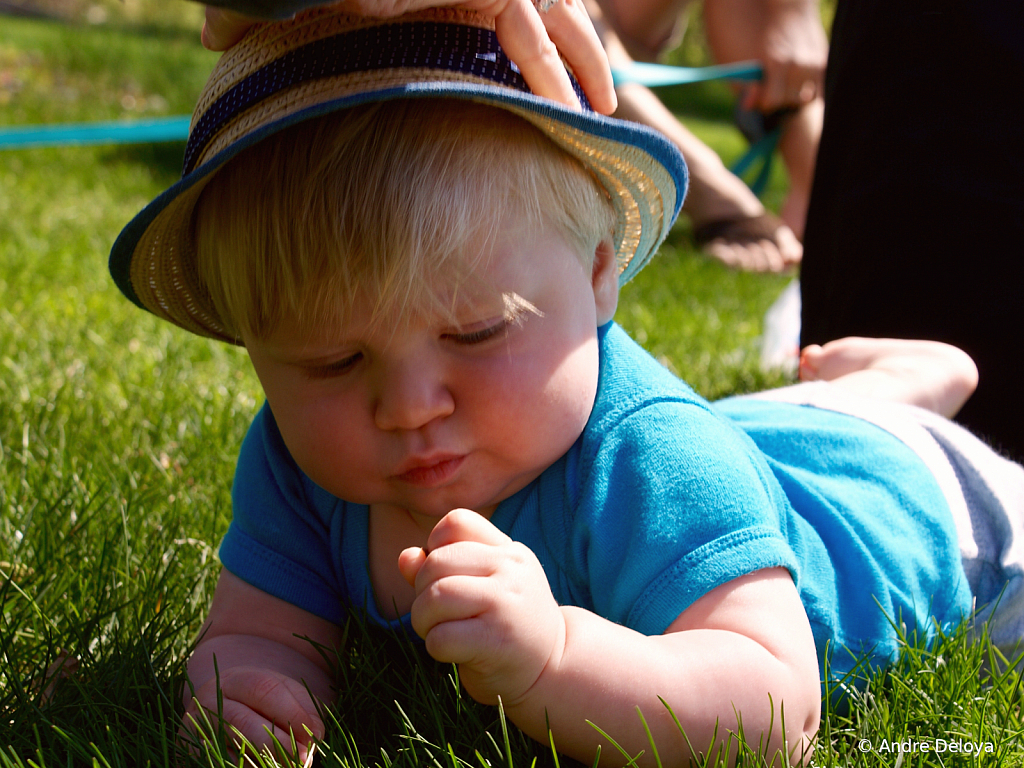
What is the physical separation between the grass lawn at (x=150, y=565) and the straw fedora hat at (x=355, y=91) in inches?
21.2

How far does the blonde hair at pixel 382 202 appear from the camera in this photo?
1.23 meters

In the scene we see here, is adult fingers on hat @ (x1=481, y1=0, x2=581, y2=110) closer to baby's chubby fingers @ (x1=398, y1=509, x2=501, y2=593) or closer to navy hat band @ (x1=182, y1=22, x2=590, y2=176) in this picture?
navy hat band @ (x1=182, y1=22, x2=590, y2=176)

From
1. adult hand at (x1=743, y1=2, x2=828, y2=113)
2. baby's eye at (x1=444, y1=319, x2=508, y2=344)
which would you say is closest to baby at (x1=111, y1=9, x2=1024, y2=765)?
baby's eye at (x1=444, y1=319, x2=508, y2=344)

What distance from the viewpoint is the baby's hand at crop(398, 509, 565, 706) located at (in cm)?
106

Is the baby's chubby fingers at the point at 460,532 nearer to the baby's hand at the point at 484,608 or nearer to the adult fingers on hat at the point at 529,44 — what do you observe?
the baby's hand at the point at 484,608

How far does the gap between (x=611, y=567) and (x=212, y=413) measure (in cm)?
131

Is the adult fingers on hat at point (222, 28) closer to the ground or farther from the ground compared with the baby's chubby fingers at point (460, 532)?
farther from the ground

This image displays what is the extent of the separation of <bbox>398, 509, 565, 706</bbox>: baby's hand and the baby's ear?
46cm

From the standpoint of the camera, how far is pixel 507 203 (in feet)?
4.16

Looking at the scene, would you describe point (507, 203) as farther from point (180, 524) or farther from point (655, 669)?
point (180, 524)

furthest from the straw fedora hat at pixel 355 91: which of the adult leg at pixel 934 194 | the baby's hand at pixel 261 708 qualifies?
the adult leg at pixel 934 194

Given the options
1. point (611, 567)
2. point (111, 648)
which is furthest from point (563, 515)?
point (111, 648)

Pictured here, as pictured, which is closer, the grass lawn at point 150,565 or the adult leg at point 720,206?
the grass lawn at point 150,565

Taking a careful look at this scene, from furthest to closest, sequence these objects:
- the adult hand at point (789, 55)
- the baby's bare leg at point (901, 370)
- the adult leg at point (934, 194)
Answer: the adult hand at point (789, 55), the adult leg at point (934, 194), the baby's bare leg at point (901, 370)
